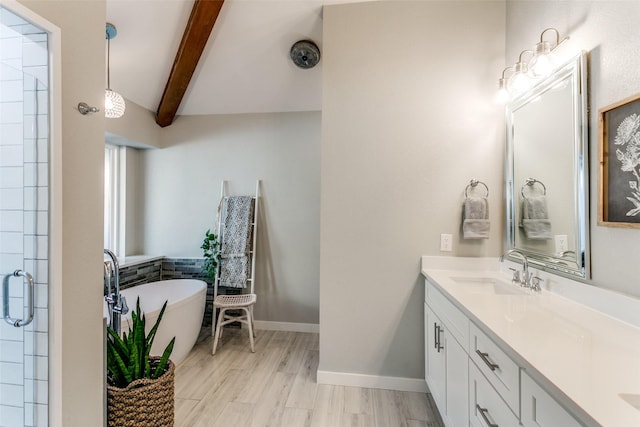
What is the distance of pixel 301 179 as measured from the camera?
334cm

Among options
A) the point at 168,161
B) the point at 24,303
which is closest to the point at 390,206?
the point at 24,303

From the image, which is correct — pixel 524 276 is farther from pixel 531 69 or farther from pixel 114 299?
pixel 114 299

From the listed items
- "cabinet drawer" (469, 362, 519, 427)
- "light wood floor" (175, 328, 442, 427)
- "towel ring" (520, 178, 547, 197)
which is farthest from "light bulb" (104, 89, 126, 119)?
"towel ring" (520, 178, 547, 197)

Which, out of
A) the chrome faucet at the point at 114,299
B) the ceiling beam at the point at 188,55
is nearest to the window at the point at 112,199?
the ceiling beam at the point at 188,55

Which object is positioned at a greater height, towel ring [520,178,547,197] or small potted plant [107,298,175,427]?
towel ring [520,178,547,197]

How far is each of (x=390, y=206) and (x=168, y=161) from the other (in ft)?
8.72

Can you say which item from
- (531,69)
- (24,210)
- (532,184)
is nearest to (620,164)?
(532,184)

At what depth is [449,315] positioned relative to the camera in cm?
162

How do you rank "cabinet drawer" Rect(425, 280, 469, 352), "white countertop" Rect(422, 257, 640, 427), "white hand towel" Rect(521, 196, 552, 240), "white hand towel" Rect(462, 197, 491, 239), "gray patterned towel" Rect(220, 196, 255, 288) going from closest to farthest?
1. "white countertop" Rect(422, 257, 640, 427)
2. "cabinet drawer" Rect(425, 280, 469, 352)
3. "white hand towel" Rect(521, 196, 552, 240)
4. "white hand towel" Rect(462, 197, 491, 239)
5. "gray patterned towel" Rect(220, 196, 255, 288)

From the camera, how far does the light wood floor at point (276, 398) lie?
6.25 feet

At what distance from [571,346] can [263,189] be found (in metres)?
2.89

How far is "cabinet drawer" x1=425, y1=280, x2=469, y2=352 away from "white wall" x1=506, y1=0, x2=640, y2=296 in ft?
1.88

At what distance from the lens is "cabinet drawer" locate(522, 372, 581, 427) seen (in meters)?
0.73

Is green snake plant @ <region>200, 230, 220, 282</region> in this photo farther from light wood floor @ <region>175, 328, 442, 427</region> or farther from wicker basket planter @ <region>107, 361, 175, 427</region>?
wicker basket planter @ <region>107, 361, 175, 427</region>
